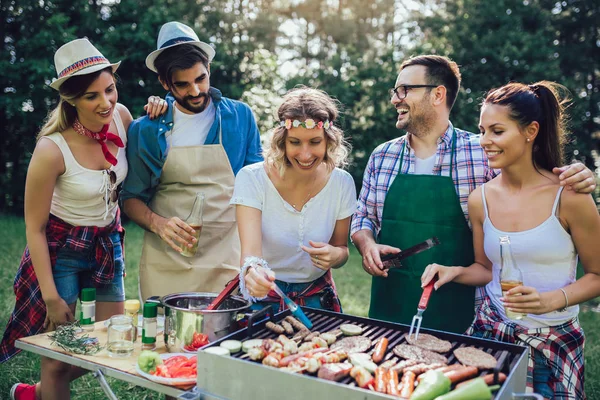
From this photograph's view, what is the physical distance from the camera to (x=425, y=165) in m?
3.34

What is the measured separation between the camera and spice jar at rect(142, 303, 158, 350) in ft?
8.14

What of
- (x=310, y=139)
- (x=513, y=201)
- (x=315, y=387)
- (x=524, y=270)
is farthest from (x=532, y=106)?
(x=315, y=387)

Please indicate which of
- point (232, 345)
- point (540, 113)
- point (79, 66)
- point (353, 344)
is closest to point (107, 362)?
point (232, 345)

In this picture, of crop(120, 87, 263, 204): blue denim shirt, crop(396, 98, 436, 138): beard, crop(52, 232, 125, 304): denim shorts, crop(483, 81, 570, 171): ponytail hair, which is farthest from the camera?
crop(120, 87, 263, 204): blue denim shirt

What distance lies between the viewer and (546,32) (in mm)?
14734

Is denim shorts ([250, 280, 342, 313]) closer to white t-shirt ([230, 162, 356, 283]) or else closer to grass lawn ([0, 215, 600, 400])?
white t-shirt ([230, 162, 356, 283])

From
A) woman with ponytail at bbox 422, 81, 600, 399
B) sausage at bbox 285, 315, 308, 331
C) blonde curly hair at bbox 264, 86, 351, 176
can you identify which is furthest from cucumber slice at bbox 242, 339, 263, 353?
blonde curly hair at bbox 264, 86, 351, 176

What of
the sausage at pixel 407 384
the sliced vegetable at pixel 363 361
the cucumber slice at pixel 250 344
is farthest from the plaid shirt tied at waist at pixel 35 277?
the sausage at pixel 407 384

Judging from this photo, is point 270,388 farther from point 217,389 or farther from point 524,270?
point 524,270

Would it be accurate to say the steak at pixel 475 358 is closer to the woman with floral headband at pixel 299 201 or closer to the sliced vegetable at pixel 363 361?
the sliced vegetable at pixel 363 361

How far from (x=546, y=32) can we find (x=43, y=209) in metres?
15.1

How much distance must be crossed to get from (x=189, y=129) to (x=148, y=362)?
1837mm

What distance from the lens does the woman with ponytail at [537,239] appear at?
97.0 inches

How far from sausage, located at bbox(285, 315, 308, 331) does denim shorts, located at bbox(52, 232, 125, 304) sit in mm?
1396
